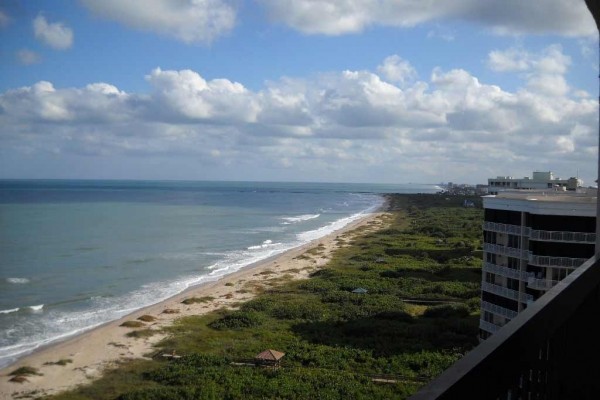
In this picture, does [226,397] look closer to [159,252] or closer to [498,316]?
[498,316]

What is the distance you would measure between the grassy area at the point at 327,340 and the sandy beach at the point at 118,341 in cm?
86

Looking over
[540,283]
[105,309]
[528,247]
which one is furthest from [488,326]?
[105,309]

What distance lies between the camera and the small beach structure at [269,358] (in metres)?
18.4

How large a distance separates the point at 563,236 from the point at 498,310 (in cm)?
337

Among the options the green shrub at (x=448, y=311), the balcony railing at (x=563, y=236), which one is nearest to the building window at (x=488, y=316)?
the balcony railing at (x=563, y=236)

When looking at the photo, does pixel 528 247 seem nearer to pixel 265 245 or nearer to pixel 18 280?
pixel 18 280

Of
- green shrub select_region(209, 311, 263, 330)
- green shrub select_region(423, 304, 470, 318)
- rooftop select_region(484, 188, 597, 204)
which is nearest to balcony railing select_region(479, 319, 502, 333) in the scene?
rooftop select_region(484, 188, 597, 204)

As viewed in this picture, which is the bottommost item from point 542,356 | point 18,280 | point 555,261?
point 18,280

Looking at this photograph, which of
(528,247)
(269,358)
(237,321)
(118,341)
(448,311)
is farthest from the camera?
(448,311)

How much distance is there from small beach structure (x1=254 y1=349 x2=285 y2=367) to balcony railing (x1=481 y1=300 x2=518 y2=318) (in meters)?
7.03

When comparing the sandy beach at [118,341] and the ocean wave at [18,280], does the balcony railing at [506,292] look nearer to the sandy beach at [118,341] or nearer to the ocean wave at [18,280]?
the sandy beach at [118,341]

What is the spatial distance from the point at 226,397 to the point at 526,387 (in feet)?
48.0

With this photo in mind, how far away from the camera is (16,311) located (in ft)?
87.1

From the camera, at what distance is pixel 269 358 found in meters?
18.4
